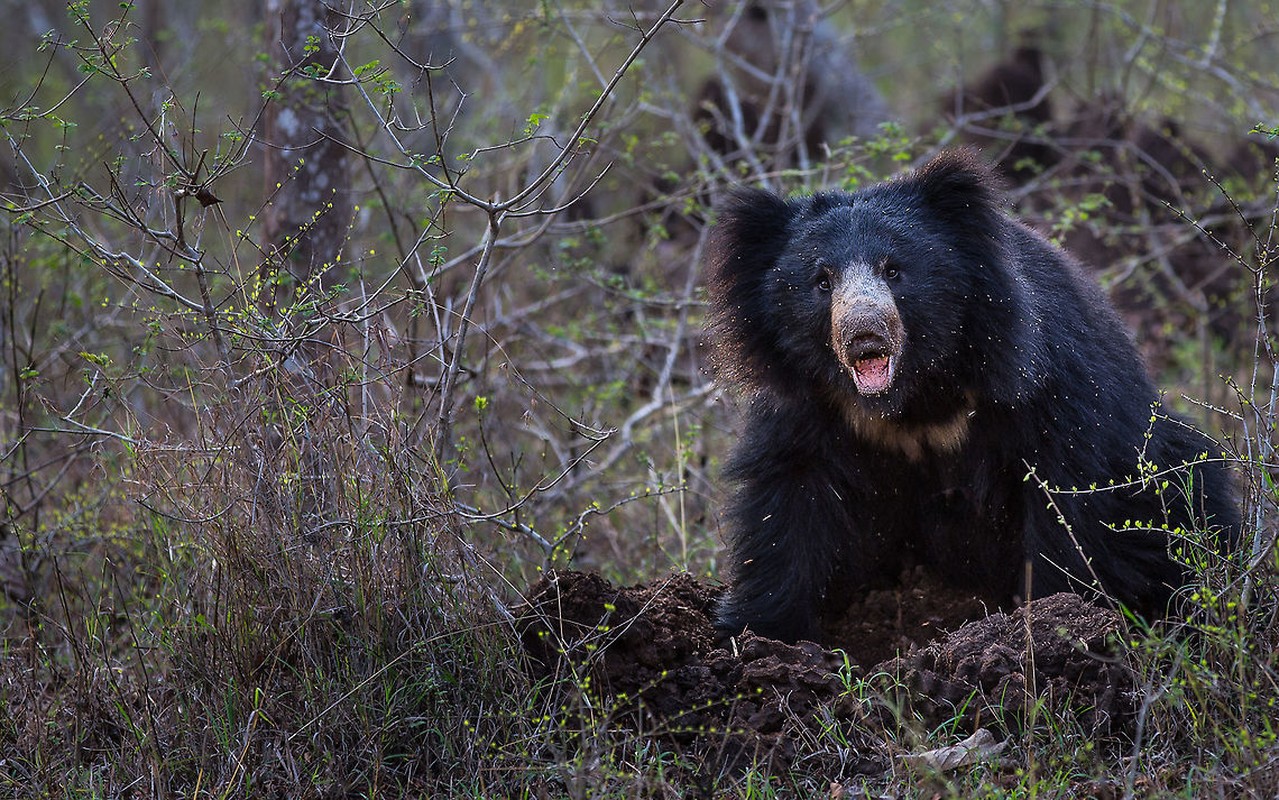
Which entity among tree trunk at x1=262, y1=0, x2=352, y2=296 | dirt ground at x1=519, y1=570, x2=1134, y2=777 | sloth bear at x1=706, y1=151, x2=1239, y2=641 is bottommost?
dirt ground at x1=519, y1=570, x2=1134, y2=777

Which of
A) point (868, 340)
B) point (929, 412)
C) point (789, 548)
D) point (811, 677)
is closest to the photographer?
point (811, 677)

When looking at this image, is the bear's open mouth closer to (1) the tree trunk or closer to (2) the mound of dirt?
(2) the mound of dirt

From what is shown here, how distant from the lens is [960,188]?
392 cm

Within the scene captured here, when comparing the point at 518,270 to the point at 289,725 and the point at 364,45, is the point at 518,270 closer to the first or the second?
the point at 364,45

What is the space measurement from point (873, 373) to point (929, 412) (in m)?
0.33

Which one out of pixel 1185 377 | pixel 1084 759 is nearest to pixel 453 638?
pixel 1084 759

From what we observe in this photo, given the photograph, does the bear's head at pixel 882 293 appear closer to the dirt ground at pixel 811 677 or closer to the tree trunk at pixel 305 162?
the dirt ground at pixel 811 677

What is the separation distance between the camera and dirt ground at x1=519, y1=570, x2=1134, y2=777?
10.5 feet

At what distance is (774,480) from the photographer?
4016 millimetres

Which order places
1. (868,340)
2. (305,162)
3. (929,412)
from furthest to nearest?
(305,162) < (929,412) < (868,340)

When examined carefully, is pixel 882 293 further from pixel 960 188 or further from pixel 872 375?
pixel 960 188

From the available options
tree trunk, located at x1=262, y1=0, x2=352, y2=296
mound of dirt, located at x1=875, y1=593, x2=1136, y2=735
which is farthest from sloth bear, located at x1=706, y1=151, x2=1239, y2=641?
tree trunk, located at x1=262, y1=0, x2=352, y2=296

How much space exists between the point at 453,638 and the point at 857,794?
108 cm

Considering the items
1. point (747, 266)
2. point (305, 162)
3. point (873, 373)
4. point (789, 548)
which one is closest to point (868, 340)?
point (873, 373)
